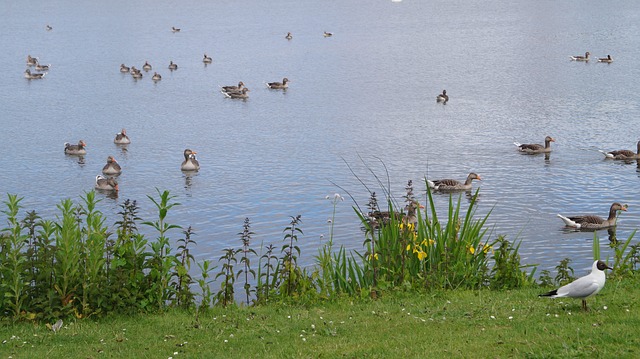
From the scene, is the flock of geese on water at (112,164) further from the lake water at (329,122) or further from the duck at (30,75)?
the duck at (30,75)

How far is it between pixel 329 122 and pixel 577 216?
17986mm

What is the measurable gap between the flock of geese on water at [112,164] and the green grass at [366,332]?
56.7ft

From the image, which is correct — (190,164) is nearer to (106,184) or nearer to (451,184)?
(106,184)

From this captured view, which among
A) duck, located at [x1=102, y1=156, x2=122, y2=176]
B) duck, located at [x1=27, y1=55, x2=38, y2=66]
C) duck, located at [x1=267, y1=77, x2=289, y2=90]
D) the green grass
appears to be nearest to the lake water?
duck, located at [x1=102, y1=156, x2=122, y2=176]

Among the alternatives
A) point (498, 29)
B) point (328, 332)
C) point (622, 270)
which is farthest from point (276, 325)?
point (498, 29)

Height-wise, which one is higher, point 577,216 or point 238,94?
point 238,94

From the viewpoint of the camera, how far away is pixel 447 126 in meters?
39.0

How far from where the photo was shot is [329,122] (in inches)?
1598

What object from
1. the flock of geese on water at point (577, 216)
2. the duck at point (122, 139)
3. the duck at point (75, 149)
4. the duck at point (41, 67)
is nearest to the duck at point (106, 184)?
the duck at point (75, 149)

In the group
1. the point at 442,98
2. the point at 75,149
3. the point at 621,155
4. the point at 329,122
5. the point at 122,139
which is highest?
the point at 442,98

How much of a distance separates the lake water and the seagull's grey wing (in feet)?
30.8

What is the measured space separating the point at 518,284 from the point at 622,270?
1.63 metres

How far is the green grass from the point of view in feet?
32.1

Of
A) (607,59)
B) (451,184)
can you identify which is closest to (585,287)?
(451,184)
